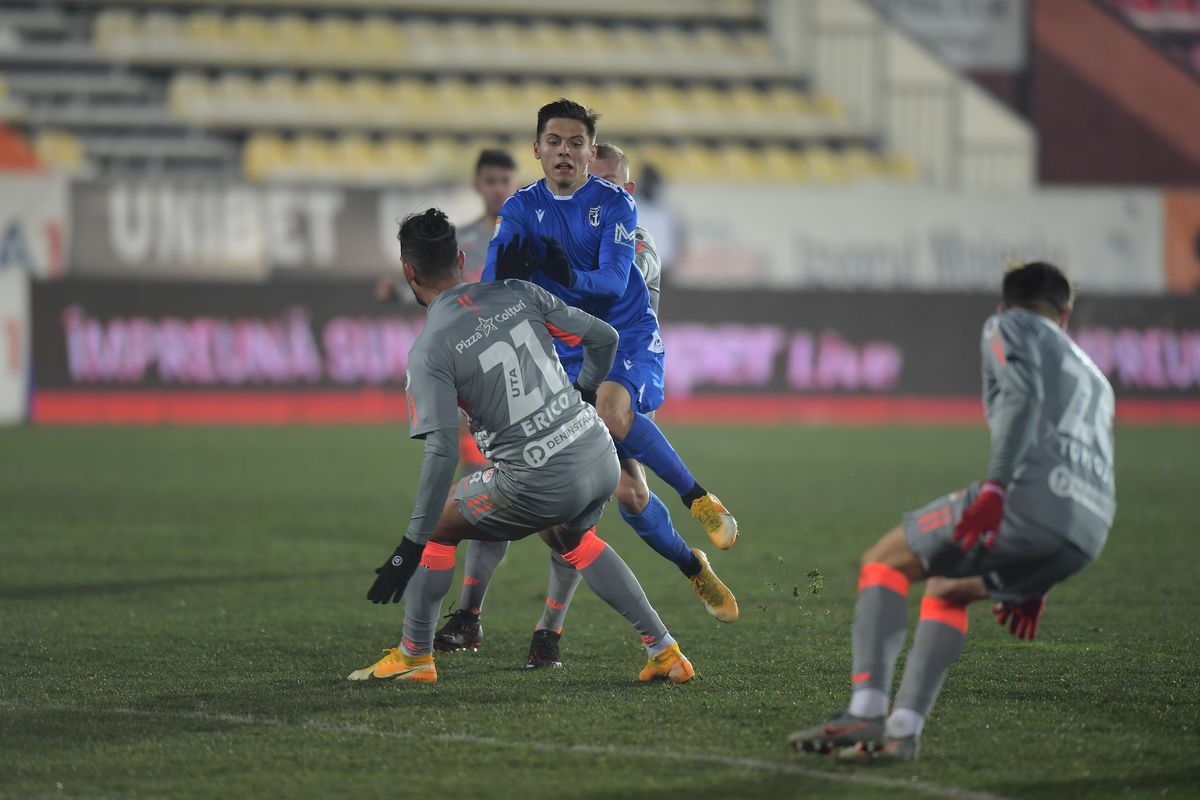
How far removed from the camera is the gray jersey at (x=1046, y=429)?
151 inches

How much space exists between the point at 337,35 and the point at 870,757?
78.6ft

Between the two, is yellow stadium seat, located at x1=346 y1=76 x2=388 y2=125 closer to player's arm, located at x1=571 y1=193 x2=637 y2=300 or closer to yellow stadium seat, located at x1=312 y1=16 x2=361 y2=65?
yellow stadium seat, located at x1=312 y1=16 x2=361 y2=65

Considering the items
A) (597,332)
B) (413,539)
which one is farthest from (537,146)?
(413,539)

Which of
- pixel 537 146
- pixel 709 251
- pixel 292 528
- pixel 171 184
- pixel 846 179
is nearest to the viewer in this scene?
pixel 537 146

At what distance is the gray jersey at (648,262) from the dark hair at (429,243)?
1307 mm

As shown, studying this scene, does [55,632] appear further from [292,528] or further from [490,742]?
[292,528]

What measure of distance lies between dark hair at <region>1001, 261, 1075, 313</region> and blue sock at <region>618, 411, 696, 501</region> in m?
1.93

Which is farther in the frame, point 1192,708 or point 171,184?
point 171,184

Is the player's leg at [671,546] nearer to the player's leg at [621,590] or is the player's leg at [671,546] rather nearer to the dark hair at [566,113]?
the player's leg at [621,590]

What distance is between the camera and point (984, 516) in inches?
149

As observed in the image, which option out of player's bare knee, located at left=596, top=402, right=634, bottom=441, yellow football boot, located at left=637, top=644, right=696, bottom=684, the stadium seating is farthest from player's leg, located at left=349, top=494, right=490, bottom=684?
the stadium seating

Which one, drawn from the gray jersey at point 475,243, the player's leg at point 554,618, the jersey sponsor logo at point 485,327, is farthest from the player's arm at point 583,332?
the gray jersey at point 475,243

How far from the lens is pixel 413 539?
454cm

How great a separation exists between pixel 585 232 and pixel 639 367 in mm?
582
